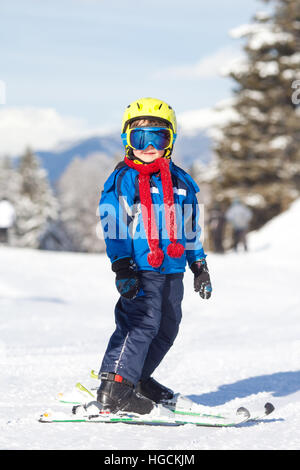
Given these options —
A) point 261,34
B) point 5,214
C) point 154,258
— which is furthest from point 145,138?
point 261,34

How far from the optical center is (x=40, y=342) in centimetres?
571

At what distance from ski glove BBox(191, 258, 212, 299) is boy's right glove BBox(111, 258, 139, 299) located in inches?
19.3

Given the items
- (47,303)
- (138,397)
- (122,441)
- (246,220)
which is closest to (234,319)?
(47,303)

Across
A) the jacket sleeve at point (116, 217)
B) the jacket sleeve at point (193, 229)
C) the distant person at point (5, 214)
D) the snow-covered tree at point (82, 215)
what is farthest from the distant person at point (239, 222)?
the snow-covered tree at point (82, 215)

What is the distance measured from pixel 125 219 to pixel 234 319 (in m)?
4.81

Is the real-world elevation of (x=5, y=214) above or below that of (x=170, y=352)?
above

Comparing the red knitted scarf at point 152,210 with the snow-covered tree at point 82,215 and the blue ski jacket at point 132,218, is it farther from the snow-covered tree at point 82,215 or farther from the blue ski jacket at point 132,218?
the snow-covered tree at point 82,215

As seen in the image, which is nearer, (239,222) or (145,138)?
(145,138)

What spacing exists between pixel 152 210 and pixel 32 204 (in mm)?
50924

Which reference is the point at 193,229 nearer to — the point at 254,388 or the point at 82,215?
the point at 254,388

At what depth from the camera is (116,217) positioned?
3.11 metres

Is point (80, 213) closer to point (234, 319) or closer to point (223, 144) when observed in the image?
point (223, 144)

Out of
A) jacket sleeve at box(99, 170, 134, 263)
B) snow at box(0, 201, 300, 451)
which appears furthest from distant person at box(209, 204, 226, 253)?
jacket sleeve at box(99, 170, 134, 263)

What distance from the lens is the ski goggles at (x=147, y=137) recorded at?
3.31m
